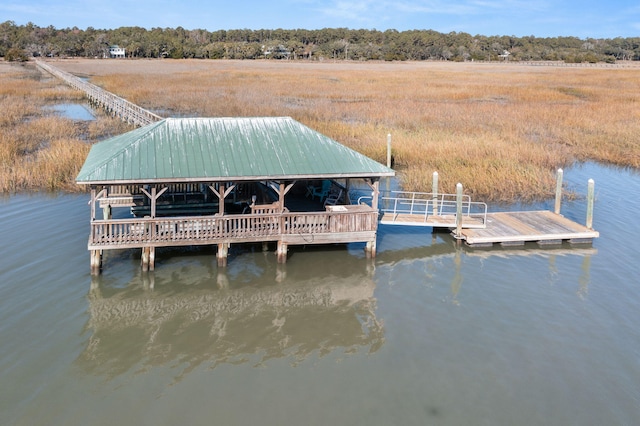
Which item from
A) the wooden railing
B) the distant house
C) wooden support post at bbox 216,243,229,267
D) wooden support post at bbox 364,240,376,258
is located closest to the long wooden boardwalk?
the wooden railing

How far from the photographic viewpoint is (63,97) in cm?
5638

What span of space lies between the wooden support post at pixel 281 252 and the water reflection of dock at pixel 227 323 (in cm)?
107

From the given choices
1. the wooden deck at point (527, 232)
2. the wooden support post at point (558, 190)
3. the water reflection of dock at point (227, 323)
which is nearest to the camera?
the water reflection of dock at point (227, 323)

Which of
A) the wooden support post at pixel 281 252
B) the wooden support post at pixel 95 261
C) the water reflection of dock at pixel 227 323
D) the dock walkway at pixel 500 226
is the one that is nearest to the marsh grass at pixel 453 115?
the dock walkway at pixel 500 226

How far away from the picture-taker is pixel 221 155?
52.3ft

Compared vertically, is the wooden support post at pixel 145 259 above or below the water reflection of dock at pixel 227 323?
above

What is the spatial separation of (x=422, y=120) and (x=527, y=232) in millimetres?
23161

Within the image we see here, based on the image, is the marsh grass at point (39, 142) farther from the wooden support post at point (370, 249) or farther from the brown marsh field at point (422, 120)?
the wooden support post at point (370, 249)

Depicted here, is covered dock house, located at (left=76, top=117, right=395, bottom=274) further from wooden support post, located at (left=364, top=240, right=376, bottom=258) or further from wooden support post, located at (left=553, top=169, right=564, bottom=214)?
wooden support post, located at (left=553, top=169, right=564, bottom=214)

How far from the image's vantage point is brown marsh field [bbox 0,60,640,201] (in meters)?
26.5

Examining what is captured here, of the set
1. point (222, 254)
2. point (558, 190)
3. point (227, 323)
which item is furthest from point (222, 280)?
point (558, 190)

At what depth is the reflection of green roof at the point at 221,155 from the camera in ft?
49.0

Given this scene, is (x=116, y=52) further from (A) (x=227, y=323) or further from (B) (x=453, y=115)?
(A) (x=227, y=323)

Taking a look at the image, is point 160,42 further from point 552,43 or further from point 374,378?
point 374,378
